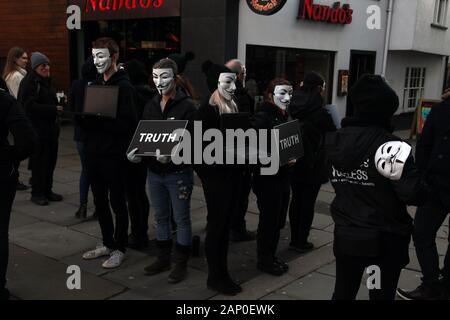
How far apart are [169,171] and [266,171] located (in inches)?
32.3

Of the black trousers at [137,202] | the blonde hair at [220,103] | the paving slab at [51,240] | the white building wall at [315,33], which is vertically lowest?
the paving slab at [51,240]

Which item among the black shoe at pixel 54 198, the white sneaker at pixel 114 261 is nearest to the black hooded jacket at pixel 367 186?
the white sneaker at pixel 114 261

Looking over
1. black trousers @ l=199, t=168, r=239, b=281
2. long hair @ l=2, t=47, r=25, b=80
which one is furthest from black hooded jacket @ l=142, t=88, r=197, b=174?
long hair @ l=2, t=47, r=25, b=80

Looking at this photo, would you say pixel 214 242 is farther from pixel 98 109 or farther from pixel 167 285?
pixel 98 109

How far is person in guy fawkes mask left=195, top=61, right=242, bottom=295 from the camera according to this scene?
3.69 m

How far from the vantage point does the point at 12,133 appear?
134 inches

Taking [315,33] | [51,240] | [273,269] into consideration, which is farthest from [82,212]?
[315,33]

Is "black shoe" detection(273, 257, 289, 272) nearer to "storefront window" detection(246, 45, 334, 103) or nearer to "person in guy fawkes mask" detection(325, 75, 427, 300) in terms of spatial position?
"person in guy fawkes mask" detection(325, 75, 427, 300)

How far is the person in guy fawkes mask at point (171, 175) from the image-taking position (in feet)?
13.1

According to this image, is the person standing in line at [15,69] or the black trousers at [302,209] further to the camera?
the person standing in line at [15,69]

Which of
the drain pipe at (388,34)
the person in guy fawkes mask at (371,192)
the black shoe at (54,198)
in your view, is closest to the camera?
the person in guy fawkes mask at (371,192)

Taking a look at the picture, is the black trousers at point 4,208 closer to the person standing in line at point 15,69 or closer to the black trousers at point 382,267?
the black trousers at point 382,267

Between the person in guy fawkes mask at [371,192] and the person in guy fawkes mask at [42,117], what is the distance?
4387 millimetres

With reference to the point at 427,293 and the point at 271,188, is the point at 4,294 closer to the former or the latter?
the point at 271,188
